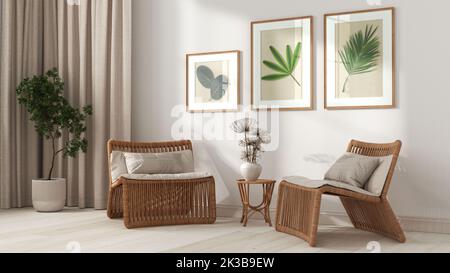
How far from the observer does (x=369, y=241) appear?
4.09 metres

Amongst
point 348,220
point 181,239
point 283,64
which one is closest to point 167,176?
point 181,239

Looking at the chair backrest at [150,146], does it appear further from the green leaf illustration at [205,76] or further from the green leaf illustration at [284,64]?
the green leaf illustration at [284,64]

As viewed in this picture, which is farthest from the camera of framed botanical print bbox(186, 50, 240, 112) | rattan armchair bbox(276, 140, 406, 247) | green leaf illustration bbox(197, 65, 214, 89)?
green leaf illustration bbox(197, 65, 214, 89)

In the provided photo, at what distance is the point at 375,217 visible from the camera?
425 centimetres

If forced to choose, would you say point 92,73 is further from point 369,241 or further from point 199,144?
point 369,241

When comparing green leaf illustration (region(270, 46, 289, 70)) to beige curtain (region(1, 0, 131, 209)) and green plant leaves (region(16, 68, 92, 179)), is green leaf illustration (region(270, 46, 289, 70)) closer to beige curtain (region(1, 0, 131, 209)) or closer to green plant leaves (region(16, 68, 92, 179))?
beige curtain (region(1, 0, 131, 209))

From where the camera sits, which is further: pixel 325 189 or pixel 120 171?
pixel 120 171

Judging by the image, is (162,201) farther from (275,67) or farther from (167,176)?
(275,67)

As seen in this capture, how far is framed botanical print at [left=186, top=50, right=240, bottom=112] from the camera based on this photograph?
5.30 m

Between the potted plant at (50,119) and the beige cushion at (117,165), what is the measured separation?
25.8 inches

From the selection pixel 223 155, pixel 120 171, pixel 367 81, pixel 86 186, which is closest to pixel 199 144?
pixel 223 155

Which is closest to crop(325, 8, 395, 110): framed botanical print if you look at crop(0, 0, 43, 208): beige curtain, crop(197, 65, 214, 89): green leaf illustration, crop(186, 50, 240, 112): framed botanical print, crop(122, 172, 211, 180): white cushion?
crop(186, 50, 240, 112): framed botanical print
